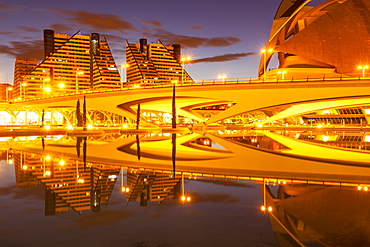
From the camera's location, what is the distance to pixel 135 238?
705 cm

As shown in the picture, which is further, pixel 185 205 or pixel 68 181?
pixel 68 181

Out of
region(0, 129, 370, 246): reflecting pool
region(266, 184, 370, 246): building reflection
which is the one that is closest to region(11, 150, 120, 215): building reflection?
region(0, 129, 370, 246): reflecting pool

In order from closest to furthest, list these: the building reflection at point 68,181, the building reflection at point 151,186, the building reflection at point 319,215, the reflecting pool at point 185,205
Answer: the building reflection at point 319,215 < the reflecting pool at point 185,205 < the building reflection at point 68,181 < the building reflection at point 151,186

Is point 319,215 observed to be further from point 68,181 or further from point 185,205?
point 68,181

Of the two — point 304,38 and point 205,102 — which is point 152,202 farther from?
point 304,38

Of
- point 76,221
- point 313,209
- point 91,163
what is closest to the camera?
point 76,221

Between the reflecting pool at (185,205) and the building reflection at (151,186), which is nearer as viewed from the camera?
the reflecting pool at (185,205)

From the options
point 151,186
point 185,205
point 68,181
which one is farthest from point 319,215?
point 68,181

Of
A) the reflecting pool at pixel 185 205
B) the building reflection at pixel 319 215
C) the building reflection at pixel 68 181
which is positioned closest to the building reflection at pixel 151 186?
the reflecting pool at pixel 185 205

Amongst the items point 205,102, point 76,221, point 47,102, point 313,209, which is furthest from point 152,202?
point 47,102

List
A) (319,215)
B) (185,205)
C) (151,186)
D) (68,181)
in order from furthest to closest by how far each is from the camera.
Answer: (68,181) → (151,186) → (185,205) → (319,215)

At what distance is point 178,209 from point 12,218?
3933mm

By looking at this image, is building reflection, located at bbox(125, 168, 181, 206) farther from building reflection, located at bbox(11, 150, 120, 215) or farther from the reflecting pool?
building reflection, located at bbox(11, 150, 120, 215)

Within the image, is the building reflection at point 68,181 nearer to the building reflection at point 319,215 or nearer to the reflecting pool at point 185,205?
the reflecting pool at point 185,205
